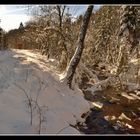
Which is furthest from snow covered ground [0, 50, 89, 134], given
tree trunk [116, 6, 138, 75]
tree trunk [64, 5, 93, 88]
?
tree trunk [116, 6, 138, 75]

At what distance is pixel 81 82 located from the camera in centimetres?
899

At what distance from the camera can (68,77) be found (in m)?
7.88

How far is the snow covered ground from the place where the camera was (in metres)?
4.60

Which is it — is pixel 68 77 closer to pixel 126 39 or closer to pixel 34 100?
pixel 34 100

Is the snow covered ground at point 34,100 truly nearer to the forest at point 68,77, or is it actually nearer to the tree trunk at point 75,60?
the forest at point 68,77

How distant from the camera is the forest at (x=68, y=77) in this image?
17.1ft

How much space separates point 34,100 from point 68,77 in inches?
90.5

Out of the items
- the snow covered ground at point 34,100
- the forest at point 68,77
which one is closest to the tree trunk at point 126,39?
the forest at point 68,77

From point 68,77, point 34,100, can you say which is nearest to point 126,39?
point 68,77

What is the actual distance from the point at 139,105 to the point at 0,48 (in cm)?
494

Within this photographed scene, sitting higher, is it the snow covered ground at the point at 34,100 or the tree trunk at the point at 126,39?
the tree trunk at the point at 126,39

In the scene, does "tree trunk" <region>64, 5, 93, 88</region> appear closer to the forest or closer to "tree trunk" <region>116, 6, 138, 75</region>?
the forest
